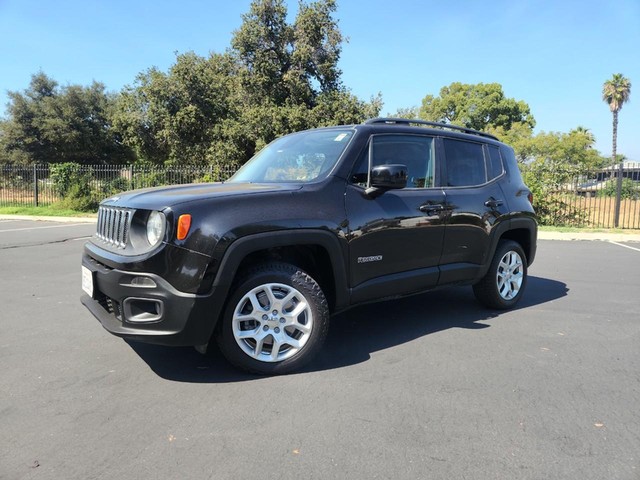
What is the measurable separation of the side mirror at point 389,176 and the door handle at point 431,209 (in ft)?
1.70

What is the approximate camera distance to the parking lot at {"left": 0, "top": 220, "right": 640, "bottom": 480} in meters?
2.39

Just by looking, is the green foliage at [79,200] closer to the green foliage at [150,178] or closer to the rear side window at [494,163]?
the green foliage at [150,178]

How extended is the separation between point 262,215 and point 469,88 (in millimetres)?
64114

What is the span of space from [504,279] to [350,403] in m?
2.85

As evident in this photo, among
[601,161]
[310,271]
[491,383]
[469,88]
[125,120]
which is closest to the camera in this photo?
[491,383]

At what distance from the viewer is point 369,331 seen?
445 cm

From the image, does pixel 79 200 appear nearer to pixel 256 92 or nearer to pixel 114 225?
pixel 256 92

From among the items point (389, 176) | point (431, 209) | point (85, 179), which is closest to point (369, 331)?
point (431, 209)

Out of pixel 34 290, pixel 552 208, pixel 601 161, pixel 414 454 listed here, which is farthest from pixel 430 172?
pixel 601 161

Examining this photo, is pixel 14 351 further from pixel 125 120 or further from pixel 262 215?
pixel 125 120

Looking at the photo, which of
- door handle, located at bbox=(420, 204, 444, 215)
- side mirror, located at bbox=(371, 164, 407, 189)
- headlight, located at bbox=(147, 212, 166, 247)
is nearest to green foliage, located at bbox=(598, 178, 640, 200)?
door handle, located at bbox=(420, 204, 444, 215)

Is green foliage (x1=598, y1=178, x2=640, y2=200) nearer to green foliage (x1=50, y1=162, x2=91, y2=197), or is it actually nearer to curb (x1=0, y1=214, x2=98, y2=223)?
curb (x1=0, y1=214, x2=98, y2=223)

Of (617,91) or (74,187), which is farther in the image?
(617,91)

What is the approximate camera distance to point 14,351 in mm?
3891
